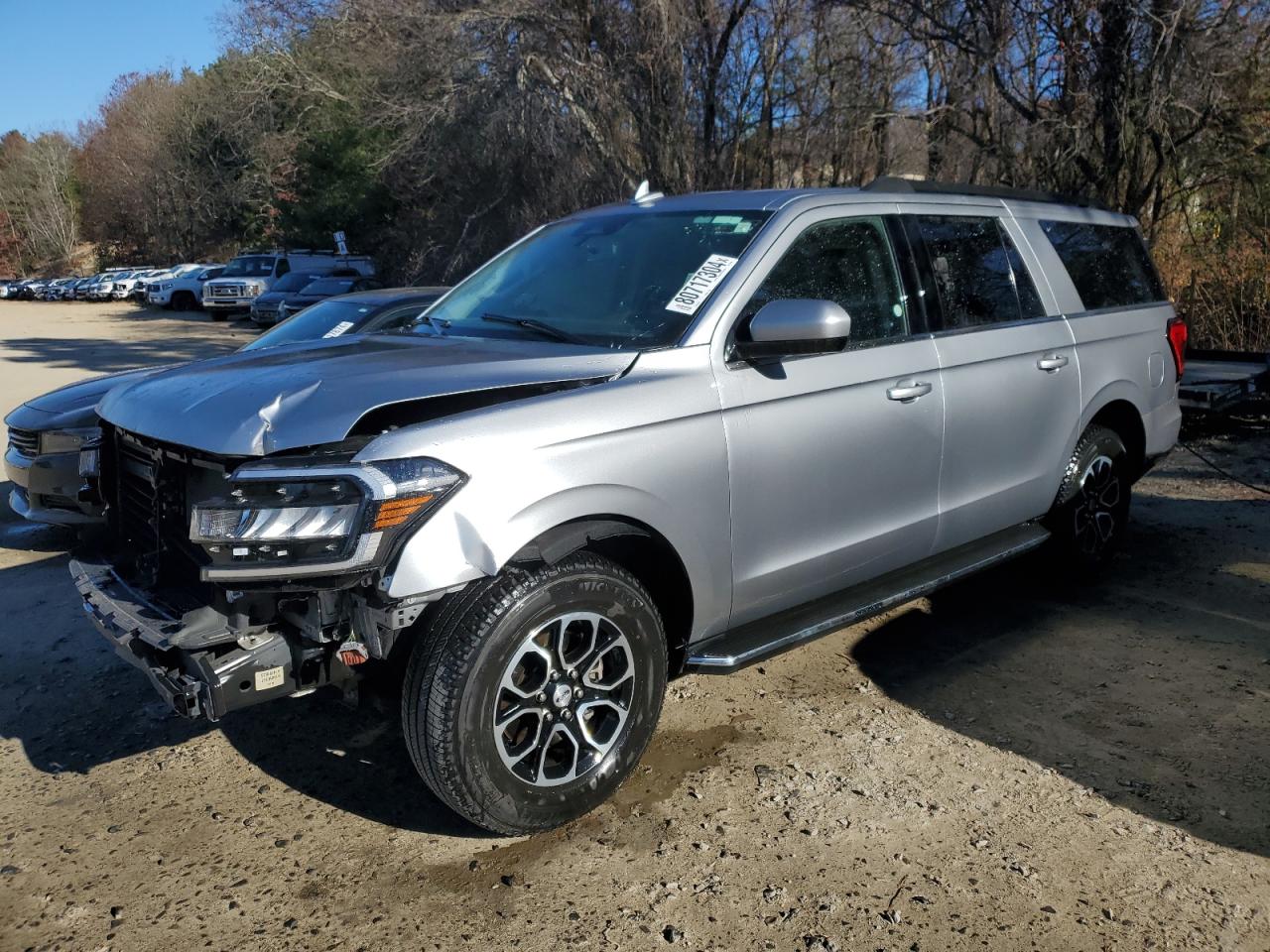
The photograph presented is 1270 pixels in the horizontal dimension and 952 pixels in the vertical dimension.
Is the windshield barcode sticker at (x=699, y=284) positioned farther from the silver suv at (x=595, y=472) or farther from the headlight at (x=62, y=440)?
the headlight at (x=62, y=440)

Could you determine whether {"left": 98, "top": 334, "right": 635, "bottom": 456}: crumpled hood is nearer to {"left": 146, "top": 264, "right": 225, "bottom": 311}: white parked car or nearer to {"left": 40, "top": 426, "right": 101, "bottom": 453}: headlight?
{"left": 40, "top": 426, "right": 101, "bottom": 453}: headlight

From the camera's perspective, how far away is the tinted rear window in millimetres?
5410

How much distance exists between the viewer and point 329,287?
25.0 meters

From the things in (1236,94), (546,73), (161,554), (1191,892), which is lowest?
(1191,892)

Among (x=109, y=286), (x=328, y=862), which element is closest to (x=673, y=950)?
(x=328, y=862)

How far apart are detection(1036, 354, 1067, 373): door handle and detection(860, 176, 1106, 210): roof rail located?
0.81 meters

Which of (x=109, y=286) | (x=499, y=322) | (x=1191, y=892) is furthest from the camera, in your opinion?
(x=109, y=286)

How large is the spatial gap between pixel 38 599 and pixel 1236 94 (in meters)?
12.4

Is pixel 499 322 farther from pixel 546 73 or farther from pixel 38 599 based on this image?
pixel 546 73

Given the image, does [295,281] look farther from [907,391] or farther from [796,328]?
[796,328]

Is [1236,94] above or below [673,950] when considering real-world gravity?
above

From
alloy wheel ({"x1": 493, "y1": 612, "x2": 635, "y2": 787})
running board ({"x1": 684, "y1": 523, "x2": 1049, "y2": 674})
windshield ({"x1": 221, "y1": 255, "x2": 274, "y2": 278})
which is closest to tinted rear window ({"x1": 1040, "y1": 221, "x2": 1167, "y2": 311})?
running board ({"x1": 684, "y1": 523, "x2": 1049, "y2": 674})

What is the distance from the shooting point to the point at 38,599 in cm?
586

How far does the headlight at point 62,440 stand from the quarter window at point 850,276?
4.44 m
